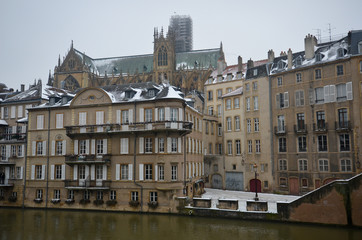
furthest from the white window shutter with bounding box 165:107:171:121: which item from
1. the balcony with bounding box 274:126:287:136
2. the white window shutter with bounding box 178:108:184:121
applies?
the balcony with bounding box 274:126:287:136

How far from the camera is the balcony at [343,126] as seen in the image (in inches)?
1492

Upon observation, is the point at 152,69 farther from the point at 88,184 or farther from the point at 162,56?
the point at 88,184

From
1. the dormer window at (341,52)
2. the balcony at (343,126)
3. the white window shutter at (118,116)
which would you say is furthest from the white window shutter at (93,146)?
the dormer window at (341,52)

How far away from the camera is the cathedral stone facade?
84250 millimetres

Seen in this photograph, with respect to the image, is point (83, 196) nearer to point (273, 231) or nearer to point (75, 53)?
point (273, 231)

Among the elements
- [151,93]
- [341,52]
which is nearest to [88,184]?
[151,93]

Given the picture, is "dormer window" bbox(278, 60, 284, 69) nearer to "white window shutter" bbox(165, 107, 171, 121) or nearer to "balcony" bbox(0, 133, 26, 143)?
"white window shutter" bbox(165, 107, 171, 121)

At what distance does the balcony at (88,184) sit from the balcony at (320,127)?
956 inches

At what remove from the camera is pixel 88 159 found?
37.3m

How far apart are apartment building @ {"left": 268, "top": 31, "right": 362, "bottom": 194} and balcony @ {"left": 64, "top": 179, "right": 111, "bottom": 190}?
21360 mm

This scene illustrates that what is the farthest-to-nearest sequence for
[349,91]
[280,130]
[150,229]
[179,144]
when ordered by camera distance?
[280,130], [349,91], [179,144], [150,229]

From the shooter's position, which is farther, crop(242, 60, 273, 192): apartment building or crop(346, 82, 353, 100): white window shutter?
crop(242, 60, 273, 192): apartment building

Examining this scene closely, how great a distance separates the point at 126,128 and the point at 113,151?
10.3ft

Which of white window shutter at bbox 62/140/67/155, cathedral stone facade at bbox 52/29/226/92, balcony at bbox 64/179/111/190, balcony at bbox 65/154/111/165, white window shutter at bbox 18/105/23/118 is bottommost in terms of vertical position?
balcony at bbox 64/179/111/190
